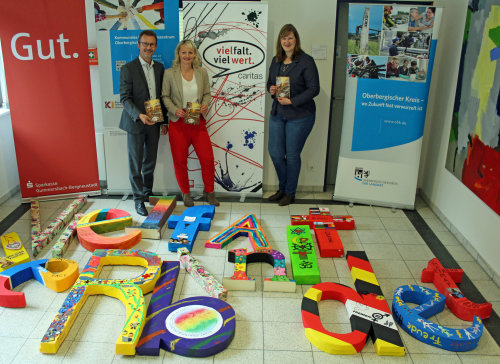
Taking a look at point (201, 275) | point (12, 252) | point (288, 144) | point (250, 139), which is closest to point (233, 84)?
point (250, 139)

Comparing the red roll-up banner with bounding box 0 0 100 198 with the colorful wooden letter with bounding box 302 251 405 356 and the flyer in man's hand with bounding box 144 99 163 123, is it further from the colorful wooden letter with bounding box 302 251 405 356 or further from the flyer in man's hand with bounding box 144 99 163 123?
the colorful wooden letter with bounding box 302 251 405 356

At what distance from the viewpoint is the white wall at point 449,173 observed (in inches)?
166

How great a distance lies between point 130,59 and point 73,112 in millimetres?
858

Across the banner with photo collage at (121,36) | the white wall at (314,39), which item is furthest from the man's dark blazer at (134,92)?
the white wall at (314,39)

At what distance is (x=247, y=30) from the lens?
203 inches

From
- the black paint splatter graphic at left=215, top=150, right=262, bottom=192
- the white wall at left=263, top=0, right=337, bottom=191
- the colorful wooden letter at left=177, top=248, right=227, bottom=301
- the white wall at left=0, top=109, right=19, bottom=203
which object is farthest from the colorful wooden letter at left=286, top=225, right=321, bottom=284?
the white wall at left=0, top=109, right=19, bottom=203

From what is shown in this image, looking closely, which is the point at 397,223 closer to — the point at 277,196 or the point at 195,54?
the point at 277,196

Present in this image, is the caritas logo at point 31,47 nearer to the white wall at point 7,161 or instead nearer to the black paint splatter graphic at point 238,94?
the white wall at point 7,161

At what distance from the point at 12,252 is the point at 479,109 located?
4.28 meters

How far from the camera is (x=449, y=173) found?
16.5ft

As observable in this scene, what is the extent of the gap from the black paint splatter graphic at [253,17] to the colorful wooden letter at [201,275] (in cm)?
249

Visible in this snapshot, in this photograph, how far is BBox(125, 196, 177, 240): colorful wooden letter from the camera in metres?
4.58

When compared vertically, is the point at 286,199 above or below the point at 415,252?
above

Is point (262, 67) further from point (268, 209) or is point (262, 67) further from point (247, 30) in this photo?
point (268, 209)
